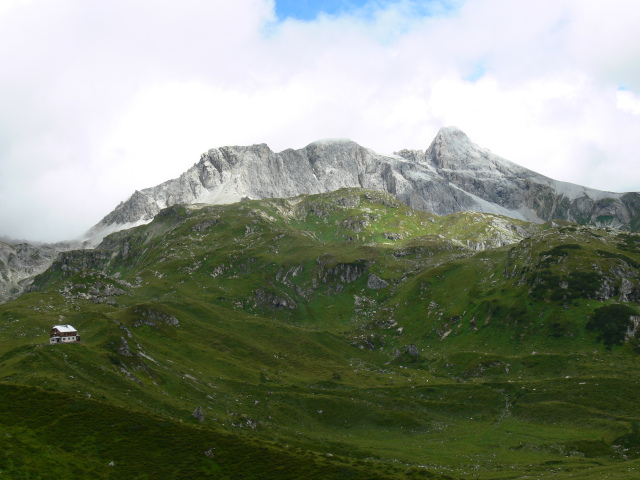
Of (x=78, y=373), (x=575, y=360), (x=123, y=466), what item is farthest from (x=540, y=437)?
(x=78, y=373)

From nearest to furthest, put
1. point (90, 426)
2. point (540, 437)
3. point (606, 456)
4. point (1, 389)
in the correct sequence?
point (90, 426)
point (1, 389)
point (606, 456)
point (540, 437)

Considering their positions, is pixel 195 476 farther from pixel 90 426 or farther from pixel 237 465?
pixel 90 426

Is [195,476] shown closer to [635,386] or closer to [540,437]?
[540,437]

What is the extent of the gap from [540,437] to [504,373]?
184ft

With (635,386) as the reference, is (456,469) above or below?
below

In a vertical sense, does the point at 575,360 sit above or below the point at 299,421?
above

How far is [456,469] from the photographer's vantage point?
10856 centimetres

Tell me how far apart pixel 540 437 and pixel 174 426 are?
102114 millimetres

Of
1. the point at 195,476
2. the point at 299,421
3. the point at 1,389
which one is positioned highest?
the point at 1,389

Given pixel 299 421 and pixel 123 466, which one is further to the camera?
pixel 299 421

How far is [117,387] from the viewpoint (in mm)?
123750

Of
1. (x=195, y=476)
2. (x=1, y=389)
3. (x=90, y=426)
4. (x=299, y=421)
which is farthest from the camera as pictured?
(x=299, y=421)

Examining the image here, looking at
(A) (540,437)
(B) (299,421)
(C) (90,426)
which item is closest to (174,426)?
(C) (90,426)

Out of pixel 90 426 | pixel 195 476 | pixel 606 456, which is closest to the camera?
pixel 195 476
